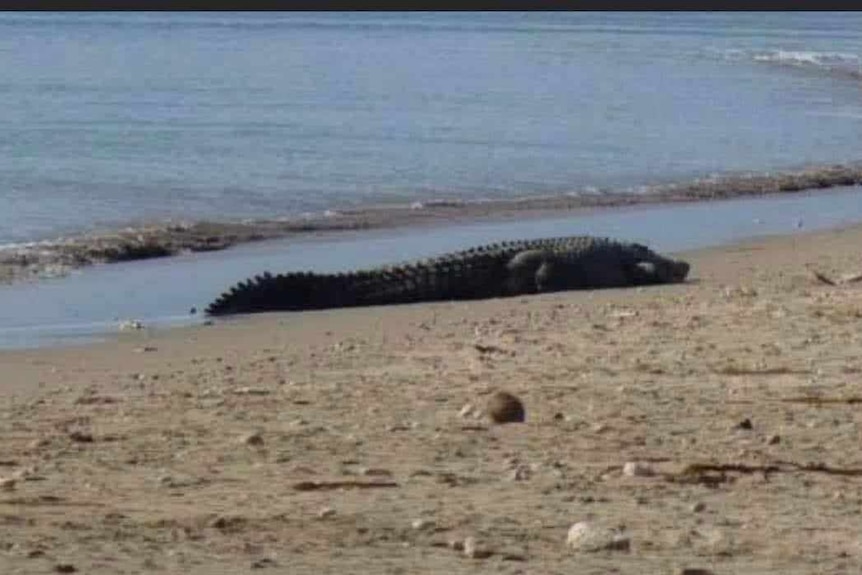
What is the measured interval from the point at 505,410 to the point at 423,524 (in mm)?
1734

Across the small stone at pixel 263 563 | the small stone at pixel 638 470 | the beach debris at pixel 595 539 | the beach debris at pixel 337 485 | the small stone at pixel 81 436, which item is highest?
the small stone at pixel 263 563

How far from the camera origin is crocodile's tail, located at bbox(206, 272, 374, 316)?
39.7 feet

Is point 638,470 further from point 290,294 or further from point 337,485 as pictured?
point 290,294

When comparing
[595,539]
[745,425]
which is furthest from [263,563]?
[745,425]

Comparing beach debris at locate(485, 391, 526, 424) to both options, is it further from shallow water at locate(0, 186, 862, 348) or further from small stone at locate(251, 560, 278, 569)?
shallow water at locate(0, 186, 862, 348)

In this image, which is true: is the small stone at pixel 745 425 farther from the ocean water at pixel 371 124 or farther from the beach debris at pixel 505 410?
the ocean water at pixel 371 124

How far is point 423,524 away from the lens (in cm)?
607

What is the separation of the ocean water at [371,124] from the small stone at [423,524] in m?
9.87

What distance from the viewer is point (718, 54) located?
2415 inches

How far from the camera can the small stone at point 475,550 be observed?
5719 mm

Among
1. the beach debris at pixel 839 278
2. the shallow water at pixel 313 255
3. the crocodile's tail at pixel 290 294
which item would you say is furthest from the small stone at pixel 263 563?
the beach debris at pixel 839 278

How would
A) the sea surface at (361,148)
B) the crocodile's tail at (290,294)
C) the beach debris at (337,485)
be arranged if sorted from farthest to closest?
the sea surface at (361,148) < the crocodile's tail at (290,294) < the beach debris at (337,485)

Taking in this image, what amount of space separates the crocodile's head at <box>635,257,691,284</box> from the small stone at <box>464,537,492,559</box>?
Result: 7.73 meters

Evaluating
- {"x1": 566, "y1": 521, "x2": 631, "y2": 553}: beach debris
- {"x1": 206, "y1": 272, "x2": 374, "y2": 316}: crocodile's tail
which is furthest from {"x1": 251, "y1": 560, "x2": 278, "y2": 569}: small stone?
{"x1": 206, "y1": 272, "x2": 374, "y2": 316}: crocodile's tail
